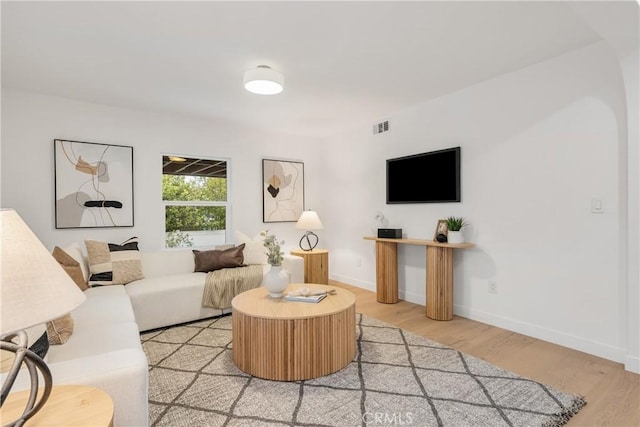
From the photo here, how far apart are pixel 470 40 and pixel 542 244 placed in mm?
1809

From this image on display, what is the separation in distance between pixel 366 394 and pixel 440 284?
170 centimetres

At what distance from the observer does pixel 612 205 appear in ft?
7.97

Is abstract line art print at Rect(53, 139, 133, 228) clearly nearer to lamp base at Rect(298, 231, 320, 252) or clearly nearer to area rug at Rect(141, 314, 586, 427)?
area rug at Rect(141, 314, 586, 427)

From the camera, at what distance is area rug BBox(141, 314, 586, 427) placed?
1755 millimetres

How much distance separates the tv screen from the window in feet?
7.71

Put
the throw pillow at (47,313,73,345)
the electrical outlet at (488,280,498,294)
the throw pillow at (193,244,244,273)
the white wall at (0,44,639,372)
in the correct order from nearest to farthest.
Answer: the throw pillow at (47,313,73,345), the white wall at (0,44,639,372), the electrical outlet at (488,280,498,294), the throw pillow at (193,244,244,273)

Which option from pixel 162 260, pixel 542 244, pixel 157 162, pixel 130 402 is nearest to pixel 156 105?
pixel 157 162

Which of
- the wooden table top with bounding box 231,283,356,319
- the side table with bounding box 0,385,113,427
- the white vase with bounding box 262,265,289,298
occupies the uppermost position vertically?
the white vase with bounding box 262,265,289,298

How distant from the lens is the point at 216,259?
3.82 meters

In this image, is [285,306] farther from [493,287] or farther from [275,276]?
[493,287]

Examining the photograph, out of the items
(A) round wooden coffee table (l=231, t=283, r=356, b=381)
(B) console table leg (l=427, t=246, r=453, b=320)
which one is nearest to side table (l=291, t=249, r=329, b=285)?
(B) console table leg (l=427, t=246, r=453, b=320)

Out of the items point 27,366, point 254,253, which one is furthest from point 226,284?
point 27,366

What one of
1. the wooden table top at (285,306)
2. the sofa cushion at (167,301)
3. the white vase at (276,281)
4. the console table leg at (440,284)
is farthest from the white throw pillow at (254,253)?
the console table leg at (440,284)

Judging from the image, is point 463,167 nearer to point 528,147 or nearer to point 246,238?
point 528,147
